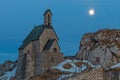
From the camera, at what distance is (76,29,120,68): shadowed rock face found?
386ft

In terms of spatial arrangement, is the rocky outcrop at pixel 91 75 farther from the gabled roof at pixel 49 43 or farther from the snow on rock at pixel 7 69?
the snow on rock at pixel 7 69

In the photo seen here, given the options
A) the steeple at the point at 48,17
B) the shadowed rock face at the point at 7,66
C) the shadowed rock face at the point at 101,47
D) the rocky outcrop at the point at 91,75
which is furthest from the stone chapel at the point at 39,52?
the rocky outcrop at the point at 91,75

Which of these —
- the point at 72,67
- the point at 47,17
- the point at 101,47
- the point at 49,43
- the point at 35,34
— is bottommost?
the point at 72,67

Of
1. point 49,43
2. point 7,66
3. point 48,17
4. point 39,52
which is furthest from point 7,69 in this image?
point 48,17

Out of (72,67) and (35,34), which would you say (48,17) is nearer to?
(35,34)

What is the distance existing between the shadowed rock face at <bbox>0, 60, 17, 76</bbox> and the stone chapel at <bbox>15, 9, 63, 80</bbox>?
12.4m

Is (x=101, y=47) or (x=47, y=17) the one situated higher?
(x=47, y=17)

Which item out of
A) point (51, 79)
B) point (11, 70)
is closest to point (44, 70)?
point (51, 79)

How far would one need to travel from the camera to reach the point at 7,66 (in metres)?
144

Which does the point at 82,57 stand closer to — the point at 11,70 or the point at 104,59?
the point at 104,59

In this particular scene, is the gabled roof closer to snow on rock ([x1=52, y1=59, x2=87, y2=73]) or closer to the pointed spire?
the pointed spire

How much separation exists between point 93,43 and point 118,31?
25.1 feet

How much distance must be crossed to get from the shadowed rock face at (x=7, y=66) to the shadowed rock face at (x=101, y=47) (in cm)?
2387

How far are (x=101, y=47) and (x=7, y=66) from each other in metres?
37.1
